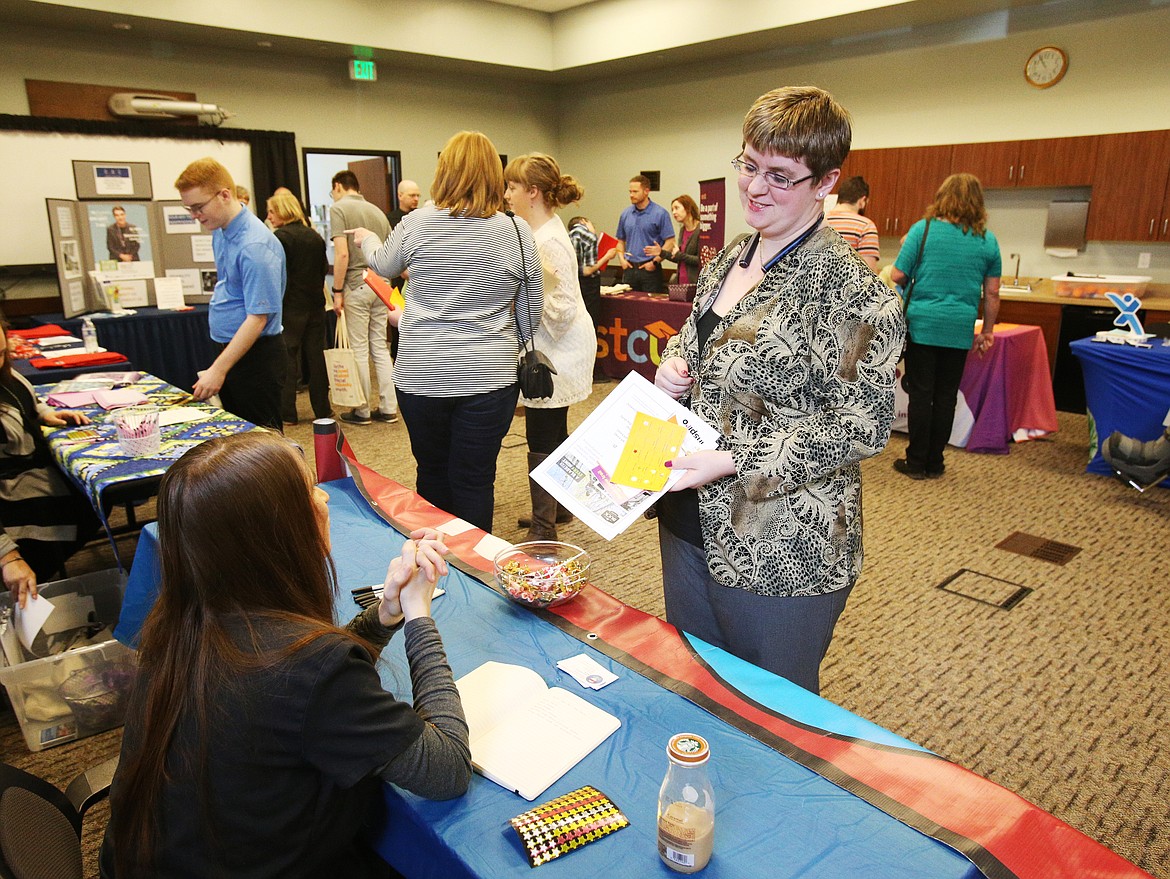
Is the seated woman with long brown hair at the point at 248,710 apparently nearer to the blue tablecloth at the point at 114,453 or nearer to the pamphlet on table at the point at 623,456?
the pamphlet on table at the point at 623,456

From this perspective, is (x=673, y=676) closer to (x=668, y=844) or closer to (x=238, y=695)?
(x=668, y=844)

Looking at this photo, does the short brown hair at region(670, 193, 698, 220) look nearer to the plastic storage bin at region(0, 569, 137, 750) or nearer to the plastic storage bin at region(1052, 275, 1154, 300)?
the plastic storage bin at region(1052, 275, 1154, 300)

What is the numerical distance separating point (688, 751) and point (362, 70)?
27.6 ft

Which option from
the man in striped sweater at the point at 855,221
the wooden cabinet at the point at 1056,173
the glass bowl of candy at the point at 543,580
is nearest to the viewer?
the glass bowl of candy at the point at 543,580

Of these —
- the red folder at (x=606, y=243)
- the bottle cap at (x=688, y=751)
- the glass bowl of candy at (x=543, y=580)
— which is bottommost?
the glass bowl of candy at (x=543, y=580)

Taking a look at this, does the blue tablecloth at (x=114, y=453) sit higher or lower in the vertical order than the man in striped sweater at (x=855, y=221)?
lower

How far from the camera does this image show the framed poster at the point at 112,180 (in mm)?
5680

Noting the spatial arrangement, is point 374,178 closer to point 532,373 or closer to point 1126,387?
point 532,373

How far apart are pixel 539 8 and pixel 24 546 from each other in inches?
299

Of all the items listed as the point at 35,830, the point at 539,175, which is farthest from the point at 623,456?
the point at 539,175

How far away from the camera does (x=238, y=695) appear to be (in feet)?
3.04

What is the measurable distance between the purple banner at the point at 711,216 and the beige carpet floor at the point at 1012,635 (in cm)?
231

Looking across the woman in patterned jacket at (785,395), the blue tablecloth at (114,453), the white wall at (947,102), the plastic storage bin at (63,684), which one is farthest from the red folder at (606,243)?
the woman in patterned jacket at (785,395)

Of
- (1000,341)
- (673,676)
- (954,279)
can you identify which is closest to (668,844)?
(673,676)
